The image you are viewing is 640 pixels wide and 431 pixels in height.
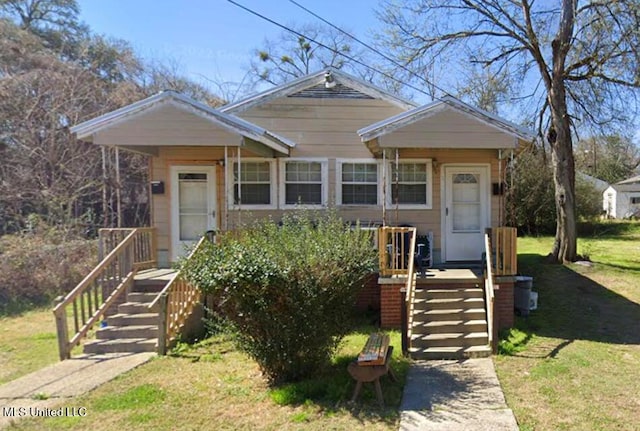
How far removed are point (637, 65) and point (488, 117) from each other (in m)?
5.87

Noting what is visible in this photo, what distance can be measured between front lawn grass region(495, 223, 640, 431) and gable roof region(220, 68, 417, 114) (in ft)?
18.0

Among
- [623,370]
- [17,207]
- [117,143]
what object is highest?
[117,143]

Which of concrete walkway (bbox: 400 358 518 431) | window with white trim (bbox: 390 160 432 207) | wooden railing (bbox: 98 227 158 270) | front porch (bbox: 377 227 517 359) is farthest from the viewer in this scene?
window with white trim (bbox: 390 160 432 207)

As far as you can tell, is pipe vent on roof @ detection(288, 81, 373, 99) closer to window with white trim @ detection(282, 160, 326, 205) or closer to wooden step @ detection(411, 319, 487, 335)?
window with white trim @ detection(282, 160, 326, 205)

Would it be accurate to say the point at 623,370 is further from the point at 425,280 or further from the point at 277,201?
the point at 277,201

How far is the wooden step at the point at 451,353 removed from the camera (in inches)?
234

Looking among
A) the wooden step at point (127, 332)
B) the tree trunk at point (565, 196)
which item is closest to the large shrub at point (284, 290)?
the wooden step at point (127, 332)

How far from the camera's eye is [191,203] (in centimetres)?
960

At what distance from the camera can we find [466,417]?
4.09m

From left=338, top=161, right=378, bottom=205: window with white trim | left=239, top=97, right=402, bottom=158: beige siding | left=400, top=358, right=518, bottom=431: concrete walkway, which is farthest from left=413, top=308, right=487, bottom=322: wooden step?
left=239, top=97, right=402, bottom=158: beige siding

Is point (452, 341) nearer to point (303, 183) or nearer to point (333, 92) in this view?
point (303, 183)

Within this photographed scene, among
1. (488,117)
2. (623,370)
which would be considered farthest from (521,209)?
(623,370)

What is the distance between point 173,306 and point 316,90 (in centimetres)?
583

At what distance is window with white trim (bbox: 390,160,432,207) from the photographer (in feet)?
31.2
